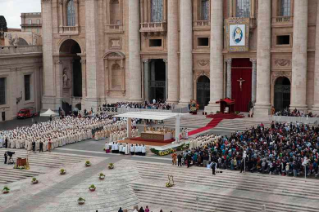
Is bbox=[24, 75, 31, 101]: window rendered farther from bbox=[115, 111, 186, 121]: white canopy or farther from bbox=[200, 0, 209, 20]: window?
bbox=[115, 111, 186, 121]: white canopy

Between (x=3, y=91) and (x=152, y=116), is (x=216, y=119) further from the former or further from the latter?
(x=3, y=91)

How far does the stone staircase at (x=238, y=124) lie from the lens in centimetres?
6019

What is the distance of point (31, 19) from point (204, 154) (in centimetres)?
7243

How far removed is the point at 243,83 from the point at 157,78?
40.6 ft

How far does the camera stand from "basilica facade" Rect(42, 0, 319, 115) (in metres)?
62.5

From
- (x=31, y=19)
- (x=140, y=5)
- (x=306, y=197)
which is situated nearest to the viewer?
(x=306, y=197)

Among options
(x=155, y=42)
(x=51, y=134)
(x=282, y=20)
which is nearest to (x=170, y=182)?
(x=51, y=134)

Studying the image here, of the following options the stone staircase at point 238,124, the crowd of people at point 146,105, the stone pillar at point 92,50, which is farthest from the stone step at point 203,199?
the stone pillar at point 92,50

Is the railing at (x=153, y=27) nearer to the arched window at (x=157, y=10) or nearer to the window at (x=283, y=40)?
the arched window at (x=157, y=10)

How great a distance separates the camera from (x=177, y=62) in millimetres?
69688

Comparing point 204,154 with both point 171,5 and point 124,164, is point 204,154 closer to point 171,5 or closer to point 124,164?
point 124,164

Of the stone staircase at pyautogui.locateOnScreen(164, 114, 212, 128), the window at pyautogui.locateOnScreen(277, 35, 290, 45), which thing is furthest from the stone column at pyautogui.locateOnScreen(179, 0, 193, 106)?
the window at pyautogui.locateOnScreen(277, 35, 290, 45)

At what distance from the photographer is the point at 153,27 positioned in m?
71.1

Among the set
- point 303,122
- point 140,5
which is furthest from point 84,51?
point 303,122
